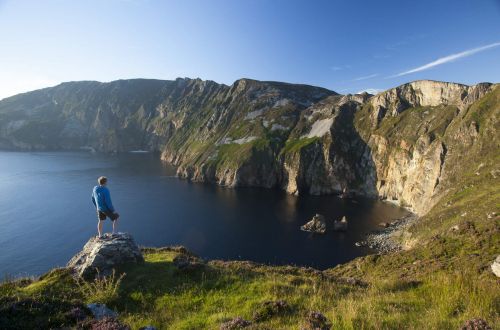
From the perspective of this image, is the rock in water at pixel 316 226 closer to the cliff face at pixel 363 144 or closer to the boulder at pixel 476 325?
the cliff face at pixel 363 144

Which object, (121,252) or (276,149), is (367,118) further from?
(121,252)

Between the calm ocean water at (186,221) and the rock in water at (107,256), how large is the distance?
174 ft

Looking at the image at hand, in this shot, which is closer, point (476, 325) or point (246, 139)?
point (476, 325)

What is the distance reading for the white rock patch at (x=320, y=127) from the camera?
157 meters

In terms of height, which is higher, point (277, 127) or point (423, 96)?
point (423, 96)

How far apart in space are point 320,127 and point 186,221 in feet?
312

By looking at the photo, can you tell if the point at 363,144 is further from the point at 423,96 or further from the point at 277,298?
the point at 277,298

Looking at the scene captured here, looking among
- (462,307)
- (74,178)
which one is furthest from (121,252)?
(74,178)

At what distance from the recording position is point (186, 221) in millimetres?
96875

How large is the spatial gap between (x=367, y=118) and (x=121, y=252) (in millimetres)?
153649

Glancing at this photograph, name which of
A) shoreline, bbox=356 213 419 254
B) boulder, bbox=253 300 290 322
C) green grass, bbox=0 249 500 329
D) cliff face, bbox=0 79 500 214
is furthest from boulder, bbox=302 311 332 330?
cliff face, bbox=0 79 500 214

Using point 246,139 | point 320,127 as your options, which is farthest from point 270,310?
point 246,139

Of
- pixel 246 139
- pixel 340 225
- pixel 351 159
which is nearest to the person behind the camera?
pixel 340 225

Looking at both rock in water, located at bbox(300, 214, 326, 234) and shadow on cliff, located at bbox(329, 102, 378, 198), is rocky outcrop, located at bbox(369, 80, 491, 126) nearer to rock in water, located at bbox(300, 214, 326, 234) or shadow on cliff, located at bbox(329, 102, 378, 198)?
shadow on cliff, located at bbox(329, 102, 378, 198)
